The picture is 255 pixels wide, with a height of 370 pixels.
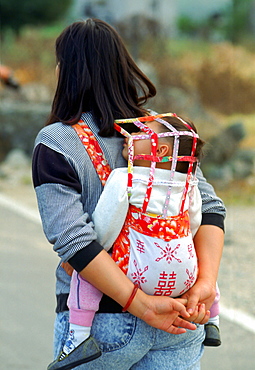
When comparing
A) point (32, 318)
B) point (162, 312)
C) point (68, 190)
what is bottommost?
point (32, 318)

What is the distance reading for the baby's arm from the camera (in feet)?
5.11

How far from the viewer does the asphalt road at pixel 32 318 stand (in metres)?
3.36

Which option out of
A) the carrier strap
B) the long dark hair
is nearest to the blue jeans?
the carrier strap

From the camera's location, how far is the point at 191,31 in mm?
13305

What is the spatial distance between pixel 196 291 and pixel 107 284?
0.26 metres

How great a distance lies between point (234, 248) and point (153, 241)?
4.18 meters

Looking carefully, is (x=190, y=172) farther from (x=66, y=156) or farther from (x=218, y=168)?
(x=218, y=168)

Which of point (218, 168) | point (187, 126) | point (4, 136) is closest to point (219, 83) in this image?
point (218, 168)

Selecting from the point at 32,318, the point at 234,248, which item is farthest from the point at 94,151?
the point at 234,248

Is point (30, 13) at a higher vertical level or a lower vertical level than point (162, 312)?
lower

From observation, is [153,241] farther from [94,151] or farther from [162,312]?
[94,151]

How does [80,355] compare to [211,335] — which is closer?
[80,355]

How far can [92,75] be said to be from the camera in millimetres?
1671

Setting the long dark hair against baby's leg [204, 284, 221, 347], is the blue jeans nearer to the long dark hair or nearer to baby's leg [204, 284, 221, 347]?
baby's leg [204, 284, 221, 347]
